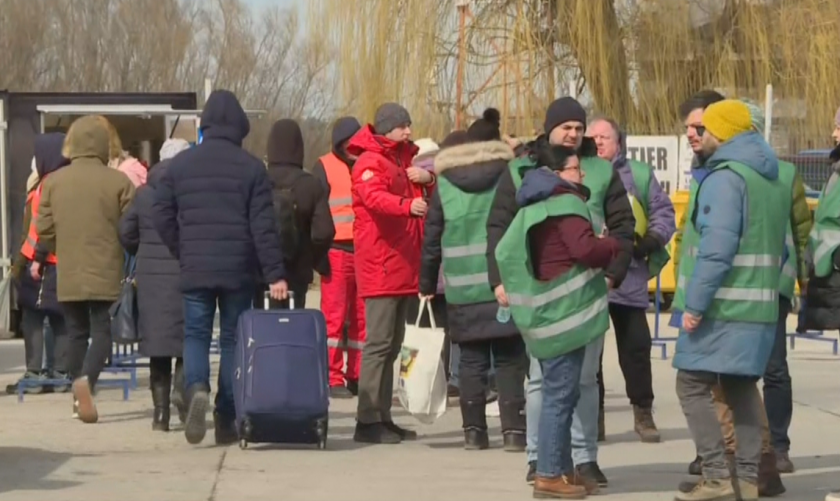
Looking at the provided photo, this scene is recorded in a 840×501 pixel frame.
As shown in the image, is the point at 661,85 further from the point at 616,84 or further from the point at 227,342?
the point at 227,342

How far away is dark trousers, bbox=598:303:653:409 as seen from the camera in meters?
10.5

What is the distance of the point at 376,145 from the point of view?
10.7 metres

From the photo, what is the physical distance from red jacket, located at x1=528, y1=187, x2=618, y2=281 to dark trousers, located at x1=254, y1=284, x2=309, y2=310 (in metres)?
2.69

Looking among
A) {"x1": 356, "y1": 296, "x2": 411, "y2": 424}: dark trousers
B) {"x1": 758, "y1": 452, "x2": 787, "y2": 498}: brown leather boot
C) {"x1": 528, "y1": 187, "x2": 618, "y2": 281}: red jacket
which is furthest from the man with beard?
{"x1": 356, "y1": 296, "x2": 411, "y2": 424}: dark trousers

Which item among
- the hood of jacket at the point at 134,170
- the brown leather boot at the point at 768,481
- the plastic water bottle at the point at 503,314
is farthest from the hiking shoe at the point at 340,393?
the brown leather boot at the point at 768,481

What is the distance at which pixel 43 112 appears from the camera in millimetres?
18391

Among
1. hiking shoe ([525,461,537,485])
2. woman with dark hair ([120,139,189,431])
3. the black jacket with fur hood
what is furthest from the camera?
woman with dark hair ([120,139,189,431])

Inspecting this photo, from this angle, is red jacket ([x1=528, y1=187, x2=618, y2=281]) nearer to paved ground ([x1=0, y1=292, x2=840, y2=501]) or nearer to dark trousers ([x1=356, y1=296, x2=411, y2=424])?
paved ground ([x1=0, y1=292, x2=840, y2=501])

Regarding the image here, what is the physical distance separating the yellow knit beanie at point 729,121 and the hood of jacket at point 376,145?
266 cm

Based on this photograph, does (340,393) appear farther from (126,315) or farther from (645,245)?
(645,245)

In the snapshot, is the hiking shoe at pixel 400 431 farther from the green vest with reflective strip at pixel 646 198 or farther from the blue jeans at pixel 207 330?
the green vest with reflective strip at pixel 646 198

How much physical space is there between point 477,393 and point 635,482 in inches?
51.9

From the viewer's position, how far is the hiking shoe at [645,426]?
10.7 m

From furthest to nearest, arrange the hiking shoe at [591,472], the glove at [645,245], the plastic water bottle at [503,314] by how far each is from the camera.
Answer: the glove at [645,245] < the plastic water bottle at [503,314] < the hiking shoe at [591,472]
